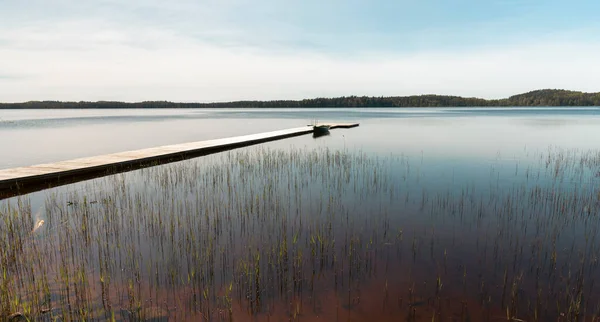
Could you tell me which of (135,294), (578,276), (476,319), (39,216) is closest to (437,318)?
(476,319)

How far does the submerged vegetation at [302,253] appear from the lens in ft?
14.0

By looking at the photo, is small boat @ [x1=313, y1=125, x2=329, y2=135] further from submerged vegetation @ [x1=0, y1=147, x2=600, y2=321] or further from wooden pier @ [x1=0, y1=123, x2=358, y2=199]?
submerged vegetation @ [x1=0, y1=147, x2=600, y2=321]

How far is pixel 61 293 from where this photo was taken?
438cm

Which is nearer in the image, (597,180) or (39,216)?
(39,216)

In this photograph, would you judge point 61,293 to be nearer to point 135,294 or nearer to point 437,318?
point 135,294

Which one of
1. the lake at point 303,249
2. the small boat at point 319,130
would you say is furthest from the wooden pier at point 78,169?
the small boat at point 319,130

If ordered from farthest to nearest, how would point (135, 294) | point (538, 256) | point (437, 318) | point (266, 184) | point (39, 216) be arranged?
point (266, 184) < point (39, 216) < point (538, 256) < point (135, 294) < point (437, 318)

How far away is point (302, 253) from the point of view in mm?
5711

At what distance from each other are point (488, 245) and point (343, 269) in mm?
2822

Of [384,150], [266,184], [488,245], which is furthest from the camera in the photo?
[384,150]

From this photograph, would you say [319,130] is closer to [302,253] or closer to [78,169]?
[78,169]

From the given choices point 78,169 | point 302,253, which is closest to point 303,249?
point 302,253

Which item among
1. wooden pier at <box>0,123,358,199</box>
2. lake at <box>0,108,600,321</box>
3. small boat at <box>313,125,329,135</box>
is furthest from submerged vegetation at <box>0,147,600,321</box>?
small boat at <box>313,125,329,135</box>

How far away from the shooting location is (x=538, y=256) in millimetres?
5750
